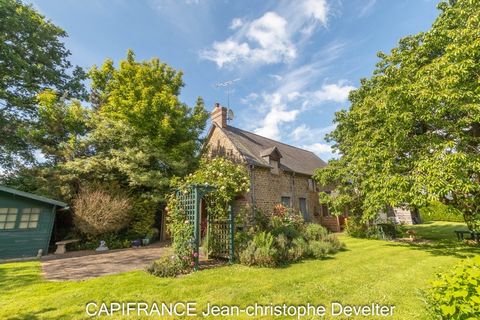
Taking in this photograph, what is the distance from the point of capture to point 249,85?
1644cm

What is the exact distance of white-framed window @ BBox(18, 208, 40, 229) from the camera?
1072 cm

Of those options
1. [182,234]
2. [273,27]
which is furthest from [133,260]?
[273,27]

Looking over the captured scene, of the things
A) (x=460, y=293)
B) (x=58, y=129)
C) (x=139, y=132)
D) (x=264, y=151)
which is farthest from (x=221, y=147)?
(x=460, y=293)

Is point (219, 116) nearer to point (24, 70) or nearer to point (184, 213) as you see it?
point (184, 213)

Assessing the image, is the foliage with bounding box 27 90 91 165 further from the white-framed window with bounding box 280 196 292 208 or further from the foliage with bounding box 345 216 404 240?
the foliage with bounding box 345 216 404 240

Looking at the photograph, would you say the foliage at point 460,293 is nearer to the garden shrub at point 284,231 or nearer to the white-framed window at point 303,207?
the garden shrub at point 284,231

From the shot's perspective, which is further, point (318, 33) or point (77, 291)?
point (318, 33)

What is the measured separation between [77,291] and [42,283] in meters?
1.57

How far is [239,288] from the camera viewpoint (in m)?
5.26

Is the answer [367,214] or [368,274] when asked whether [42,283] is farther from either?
[367,214]

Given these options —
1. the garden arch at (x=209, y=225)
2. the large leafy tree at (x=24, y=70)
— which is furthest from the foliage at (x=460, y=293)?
the large leafy tree at (x=24, y=70)

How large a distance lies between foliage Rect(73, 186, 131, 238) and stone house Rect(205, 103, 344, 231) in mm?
6685

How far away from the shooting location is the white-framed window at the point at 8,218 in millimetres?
10289

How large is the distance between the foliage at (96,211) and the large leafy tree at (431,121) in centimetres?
1226
